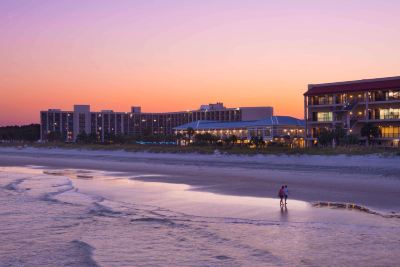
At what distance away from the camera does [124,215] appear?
17.6m

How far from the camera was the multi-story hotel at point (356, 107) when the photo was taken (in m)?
58.4

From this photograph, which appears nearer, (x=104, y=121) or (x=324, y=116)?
(x=324, y=116)

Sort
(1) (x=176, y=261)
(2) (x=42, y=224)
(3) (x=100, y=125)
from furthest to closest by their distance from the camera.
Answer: (3) (x=100, y=125) < (2) (x=42, y=224) < (1) (x=176, y=261)

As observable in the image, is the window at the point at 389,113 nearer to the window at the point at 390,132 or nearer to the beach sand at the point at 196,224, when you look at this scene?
the window at the point at 390,132

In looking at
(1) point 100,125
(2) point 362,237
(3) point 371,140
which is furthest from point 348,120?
(1) point 100,125

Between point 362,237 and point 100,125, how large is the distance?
16319 cm

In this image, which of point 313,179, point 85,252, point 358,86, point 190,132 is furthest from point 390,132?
point 85,252

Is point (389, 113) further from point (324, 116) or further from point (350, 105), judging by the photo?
point (324, 116)

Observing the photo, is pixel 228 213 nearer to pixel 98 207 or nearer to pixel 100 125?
pixel 98 207

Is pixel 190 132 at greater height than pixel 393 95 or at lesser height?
lesser

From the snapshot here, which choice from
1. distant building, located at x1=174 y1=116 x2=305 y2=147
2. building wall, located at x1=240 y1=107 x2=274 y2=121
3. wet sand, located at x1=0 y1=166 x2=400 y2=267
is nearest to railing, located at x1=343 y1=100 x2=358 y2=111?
distant building, located at x1=174 y1=116 x2=305 y2=147

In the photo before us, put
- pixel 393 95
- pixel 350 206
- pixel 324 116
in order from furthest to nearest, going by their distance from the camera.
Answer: pixel 324 116 → pixel 393 95 → pixel 350 206

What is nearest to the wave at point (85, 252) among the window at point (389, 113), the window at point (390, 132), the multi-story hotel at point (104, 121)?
the window at point (390, 132)

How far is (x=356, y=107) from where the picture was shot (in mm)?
62312
